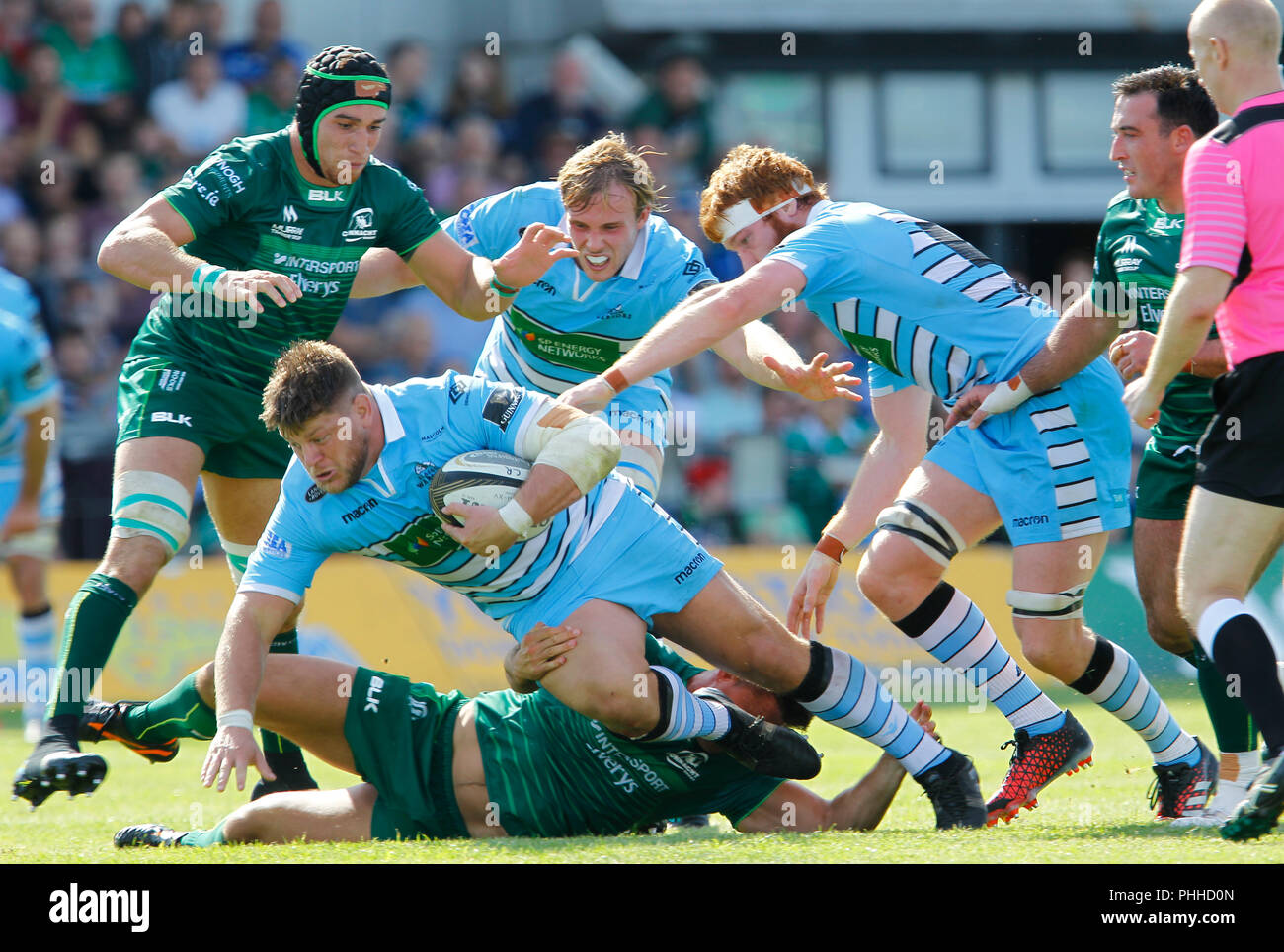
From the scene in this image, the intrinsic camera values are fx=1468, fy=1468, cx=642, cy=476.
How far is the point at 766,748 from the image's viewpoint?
453 centimetres

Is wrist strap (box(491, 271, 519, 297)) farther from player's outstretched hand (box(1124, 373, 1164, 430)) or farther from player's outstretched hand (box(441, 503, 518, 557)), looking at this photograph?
player's outstretched hand (box(1124, 373, 1164, 430))

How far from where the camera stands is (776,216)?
17.0 feet

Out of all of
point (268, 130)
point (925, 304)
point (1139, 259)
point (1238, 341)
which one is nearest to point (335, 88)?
point (925, 304)

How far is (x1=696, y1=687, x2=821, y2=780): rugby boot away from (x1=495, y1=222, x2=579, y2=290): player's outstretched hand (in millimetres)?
1841

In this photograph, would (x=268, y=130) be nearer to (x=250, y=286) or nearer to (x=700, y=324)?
(x=250, y=286)

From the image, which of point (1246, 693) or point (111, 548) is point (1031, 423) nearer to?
point (1246, 693)

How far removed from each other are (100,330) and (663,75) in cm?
589

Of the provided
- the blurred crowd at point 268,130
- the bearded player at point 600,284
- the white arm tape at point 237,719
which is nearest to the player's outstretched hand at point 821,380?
the bearded player at point 600,284

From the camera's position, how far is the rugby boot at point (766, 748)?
452cm

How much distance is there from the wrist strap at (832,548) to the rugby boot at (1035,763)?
0.89m

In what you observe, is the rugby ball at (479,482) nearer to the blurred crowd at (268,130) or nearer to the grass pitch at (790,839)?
the grass pitch at (790,839)

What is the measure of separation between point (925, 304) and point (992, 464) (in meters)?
0.60
